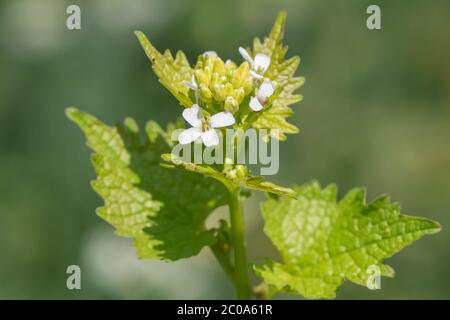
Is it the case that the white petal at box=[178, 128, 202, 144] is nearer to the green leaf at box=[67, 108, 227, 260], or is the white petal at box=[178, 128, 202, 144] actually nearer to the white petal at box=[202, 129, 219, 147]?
the white petal at box=[202, 129, 219, 147]

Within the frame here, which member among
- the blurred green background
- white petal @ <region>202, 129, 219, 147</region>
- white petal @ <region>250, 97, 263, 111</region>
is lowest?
white petal @ <region>202, 129, 219, 147</region>

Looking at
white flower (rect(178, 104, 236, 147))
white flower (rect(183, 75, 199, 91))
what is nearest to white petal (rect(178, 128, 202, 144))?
white flower (rect(178, 104, 236, 147))

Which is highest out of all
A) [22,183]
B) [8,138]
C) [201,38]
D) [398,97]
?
[201,38]

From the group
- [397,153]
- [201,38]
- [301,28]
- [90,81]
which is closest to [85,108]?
[90,81]

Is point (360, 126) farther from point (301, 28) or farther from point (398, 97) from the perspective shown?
point (301, 28)

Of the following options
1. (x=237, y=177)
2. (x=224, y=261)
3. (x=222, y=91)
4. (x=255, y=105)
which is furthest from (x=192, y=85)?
(x=224, y=261)

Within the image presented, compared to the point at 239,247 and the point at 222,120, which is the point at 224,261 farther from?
the point at 222,120

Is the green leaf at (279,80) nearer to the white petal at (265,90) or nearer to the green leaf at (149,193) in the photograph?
the white petal at (265,90)
